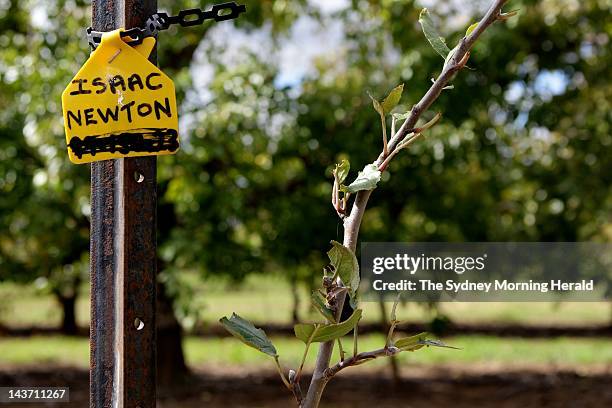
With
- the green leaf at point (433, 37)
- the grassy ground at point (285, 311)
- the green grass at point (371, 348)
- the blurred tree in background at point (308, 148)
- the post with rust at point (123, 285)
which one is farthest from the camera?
the grassy ground at point (285, 311)

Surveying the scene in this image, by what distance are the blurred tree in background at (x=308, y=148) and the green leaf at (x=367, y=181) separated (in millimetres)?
3902

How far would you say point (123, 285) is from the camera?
1.65 m

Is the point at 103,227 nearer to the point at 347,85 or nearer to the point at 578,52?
the point at 347,85

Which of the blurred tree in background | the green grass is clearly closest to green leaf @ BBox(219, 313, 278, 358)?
the blurred tree in background

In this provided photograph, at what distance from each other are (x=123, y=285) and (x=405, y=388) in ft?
17.2

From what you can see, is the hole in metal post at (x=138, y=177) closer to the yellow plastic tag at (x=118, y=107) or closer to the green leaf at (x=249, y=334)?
the yellow plastic tag at (x=118, y=107)

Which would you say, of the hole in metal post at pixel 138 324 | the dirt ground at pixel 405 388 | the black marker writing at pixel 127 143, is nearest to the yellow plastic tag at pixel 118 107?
the black marker writing at pixel 127 143

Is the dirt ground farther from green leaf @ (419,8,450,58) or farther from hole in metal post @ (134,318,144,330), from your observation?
green leaf @ (419,8,450,58)

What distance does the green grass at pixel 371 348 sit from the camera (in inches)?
326

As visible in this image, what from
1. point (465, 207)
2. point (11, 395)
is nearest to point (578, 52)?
point (465, 207)

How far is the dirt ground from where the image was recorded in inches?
243

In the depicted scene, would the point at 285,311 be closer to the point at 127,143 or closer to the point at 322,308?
the point at 127,143

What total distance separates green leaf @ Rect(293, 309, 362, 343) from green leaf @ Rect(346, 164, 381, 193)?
0.19 m

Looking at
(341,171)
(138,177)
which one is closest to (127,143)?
(138,177)
